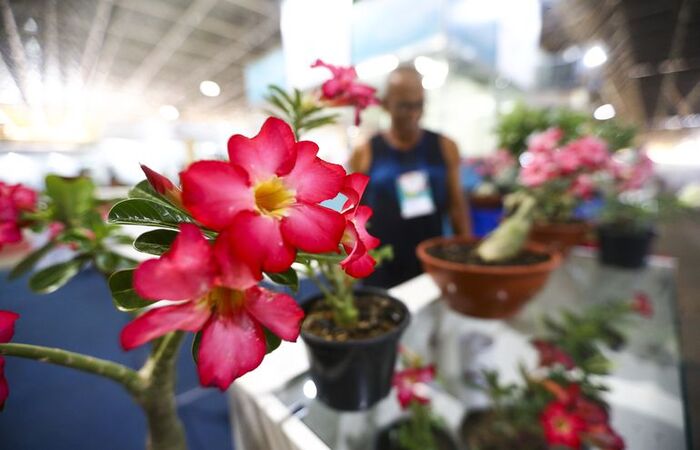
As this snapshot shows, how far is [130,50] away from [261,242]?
7.57 meters

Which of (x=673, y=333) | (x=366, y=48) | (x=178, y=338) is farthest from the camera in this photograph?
(x=366, y=48)

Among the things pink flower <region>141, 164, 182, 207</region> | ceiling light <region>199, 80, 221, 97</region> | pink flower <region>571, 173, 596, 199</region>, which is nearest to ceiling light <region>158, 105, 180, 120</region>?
ceiling light <region>199, 80, 221, 97</region>

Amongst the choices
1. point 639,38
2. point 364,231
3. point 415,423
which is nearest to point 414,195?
point 415,423

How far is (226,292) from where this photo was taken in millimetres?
195

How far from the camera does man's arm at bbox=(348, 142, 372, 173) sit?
1.08 m

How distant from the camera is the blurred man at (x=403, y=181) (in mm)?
1024

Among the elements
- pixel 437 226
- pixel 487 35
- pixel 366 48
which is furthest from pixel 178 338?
pixel 487 35

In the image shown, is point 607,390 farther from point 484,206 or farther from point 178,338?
point 484,206

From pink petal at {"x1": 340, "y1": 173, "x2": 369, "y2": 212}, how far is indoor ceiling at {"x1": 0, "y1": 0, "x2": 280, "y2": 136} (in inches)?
20.7

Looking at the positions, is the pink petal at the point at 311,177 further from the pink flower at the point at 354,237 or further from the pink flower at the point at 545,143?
the pink flower at the point at 545,143

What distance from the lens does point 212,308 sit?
185 mm

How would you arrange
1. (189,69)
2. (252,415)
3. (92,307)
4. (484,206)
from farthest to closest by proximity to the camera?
1. (189,69)
2. (484,206)
3. (92,307)
4. (252,415)

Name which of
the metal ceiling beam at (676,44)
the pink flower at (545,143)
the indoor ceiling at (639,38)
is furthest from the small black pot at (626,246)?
the metal ceiling beam at (676,44)

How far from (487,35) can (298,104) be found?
11.9 ft
